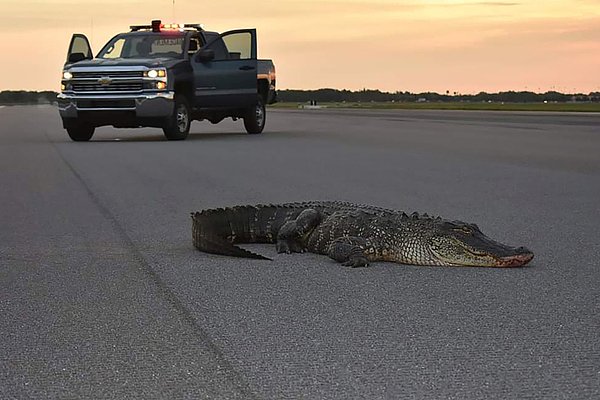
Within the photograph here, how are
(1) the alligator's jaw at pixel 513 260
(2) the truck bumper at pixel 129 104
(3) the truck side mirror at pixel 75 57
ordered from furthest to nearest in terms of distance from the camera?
1. (3) the truck side mirror at pixel 75 57
2. (2) the truck bumper at pixel 129 104
3. (1) the alligator's jaw at pixel 513 260

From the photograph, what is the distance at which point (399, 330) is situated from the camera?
5.61m

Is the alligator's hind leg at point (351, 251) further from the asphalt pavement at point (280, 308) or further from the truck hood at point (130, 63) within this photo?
the truck hood at point (130, 63)

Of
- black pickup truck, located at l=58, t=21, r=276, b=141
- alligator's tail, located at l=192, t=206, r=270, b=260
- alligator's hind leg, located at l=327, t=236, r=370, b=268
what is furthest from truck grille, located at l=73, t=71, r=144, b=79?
alligator's hind leg, located at l=327, t=236, r=370, b=268

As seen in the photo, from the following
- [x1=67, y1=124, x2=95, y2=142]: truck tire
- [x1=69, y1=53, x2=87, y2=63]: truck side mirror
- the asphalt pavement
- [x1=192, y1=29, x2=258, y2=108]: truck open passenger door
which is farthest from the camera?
[x1=69, y1=53, x2=87, y2=63]: truck side mirror

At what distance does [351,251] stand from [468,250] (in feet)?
2.53

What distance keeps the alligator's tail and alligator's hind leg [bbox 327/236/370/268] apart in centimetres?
54

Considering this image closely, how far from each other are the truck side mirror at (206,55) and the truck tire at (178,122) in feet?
3.59

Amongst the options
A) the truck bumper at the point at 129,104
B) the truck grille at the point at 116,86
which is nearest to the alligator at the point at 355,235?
the truck bumper at the point at 129,104

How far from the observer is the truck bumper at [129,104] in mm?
26156

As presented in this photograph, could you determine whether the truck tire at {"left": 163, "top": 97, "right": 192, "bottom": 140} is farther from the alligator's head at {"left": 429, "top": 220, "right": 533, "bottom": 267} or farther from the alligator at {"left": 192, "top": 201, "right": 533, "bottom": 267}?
the alligator's head at {"left": 429, "top": 220, "right": 533, "bottom": 267}

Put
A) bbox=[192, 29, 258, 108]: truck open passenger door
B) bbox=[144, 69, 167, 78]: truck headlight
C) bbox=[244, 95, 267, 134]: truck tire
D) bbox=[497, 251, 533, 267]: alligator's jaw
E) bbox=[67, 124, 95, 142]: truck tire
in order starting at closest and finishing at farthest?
bbox=[497, 251, 533, 267]: alligator's jaw → bbox=[144, 69, 167, 78]: truck headlight → bbox=[67, 124, 95, 142]: truck tire → bbox=[192, 29, 258, 108]: truck open passenger door → bbox=[244, 95, 267, 134]: truck tire

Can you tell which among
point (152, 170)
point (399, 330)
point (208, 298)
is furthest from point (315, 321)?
point (152, 170)

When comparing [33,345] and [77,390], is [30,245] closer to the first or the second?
[33,345]

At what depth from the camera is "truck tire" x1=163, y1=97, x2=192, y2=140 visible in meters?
26.6
